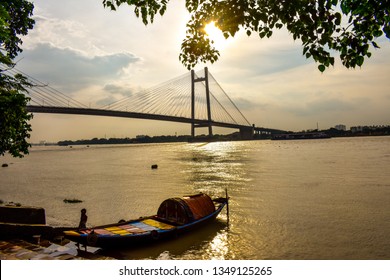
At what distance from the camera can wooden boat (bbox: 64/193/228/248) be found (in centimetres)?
1081

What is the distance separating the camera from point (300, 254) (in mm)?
11391

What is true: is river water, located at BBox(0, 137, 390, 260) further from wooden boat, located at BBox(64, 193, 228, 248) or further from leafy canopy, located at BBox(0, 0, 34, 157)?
leafy canopy, located at BBox(0, 0, 34, 157)

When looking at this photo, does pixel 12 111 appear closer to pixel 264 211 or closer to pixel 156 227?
pixel 156 227

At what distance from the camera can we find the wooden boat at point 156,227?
35.5ft

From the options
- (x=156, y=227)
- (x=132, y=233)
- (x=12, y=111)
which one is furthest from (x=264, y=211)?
(x=12, y=111)

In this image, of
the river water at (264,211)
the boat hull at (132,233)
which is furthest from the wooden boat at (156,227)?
the river water at (264,211)

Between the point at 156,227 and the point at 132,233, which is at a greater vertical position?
the point at 132,233

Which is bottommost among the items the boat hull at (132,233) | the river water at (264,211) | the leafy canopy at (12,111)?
the river water at (264,211)

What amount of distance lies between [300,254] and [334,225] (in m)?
4.59

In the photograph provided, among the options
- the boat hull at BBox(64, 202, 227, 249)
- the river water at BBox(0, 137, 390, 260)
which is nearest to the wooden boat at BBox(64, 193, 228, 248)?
the boat hull at BBox(64, 202, 227, 249)

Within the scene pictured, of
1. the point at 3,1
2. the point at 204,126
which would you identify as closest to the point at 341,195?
the point at 3,1

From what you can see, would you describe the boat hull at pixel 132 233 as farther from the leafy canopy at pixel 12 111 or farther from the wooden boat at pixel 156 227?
the leafy canopy at pixel 12 111

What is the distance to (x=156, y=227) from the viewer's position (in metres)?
12.7

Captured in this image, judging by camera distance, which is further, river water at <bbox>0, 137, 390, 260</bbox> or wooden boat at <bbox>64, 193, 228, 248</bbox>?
river water at <bbox>0, 137, 390, 260</bbox>
